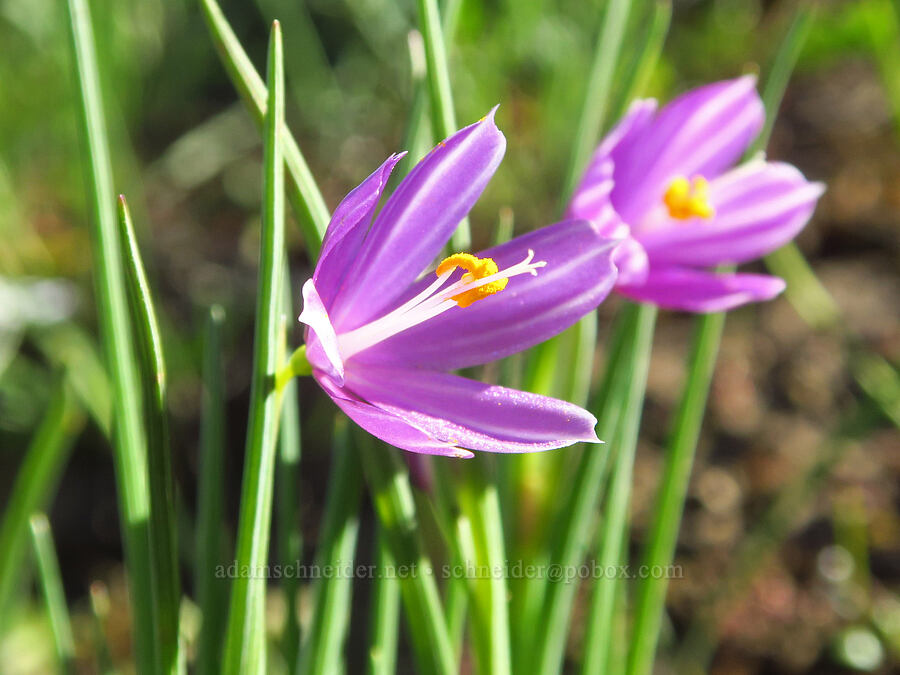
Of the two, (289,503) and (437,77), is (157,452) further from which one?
(437,77)

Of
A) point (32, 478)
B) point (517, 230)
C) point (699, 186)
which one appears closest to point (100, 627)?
point (32, 478)

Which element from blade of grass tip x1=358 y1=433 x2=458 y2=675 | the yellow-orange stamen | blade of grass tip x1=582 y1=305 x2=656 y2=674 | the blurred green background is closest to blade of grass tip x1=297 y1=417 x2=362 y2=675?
blade of grass tip x1=358 y1=433 x2=458 y2=675

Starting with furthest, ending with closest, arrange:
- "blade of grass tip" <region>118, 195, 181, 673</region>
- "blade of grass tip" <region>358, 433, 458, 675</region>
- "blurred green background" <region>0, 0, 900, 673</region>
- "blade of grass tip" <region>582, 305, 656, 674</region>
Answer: "blurred green background" <region>0, 0, 900, 673</region>
"blade of grass tip" <region>582, 305, 656, 674</region>
"blade of grass tip" <region>358, 433, 458, 675</region>
"blade of grass tip" <region>118, 195, 181, 673</region>

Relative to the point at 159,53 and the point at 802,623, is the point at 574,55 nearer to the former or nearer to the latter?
the point at 159,53

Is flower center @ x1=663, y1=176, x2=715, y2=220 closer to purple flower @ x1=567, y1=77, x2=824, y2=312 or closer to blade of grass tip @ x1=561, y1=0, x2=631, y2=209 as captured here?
purple flower @ x1=567, y1=77, x2=824, y2=312

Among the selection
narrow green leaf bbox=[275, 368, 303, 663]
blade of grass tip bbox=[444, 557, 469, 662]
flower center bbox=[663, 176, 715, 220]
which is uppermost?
flower center bbox=[663, 176, 715, 220]

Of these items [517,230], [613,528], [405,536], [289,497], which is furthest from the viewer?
[517,230]

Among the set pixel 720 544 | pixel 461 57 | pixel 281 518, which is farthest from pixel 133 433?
pixel 461 57
